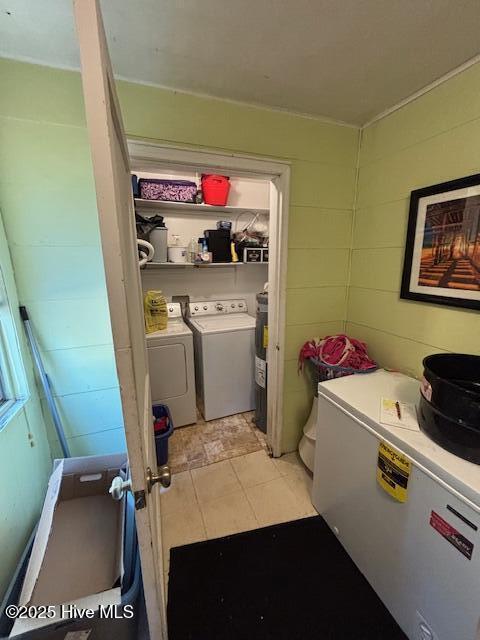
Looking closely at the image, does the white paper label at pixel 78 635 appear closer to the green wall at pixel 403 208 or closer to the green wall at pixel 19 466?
the green wall at pixel 19 466

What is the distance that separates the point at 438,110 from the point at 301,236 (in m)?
0.88

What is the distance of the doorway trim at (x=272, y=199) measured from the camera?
1393mm

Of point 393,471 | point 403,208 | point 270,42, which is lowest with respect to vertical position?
point 393,471

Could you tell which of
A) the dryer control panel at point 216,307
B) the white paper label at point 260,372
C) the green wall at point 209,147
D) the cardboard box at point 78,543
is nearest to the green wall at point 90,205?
the green wall at point 209,147

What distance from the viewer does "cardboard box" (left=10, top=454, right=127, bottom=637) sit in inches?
37.5

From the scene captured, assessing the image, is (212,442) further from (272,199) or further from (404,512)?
(272,199)

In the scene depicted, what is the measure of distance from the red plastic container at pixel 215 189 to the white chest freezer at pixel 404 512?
1943 millimetres

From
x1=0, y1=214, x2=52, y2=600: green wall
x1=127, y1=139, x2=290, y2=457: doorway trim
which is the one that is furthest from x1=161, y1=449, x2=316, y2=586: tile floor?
x1=0, y1=214, x2=52, y2=600: green wall

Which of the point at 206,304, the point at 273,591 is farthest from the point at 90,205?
the point at 273,591

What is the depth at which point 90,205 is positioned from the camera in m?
1.37

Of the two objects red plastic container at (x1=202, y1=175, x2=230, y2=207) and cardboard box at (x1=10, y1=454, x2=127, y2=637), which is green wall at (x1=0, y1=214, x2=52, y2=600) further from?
red plastic container at (x1=202, y1=175, x2=230, y2=207)

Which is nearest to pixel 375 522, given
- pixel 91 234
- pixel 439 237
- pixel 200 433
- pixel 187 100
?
pixel 439 237

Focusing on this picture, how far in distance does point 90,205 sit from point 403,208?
1752 millimetres

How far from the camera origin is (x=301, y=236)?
68.4 inches
